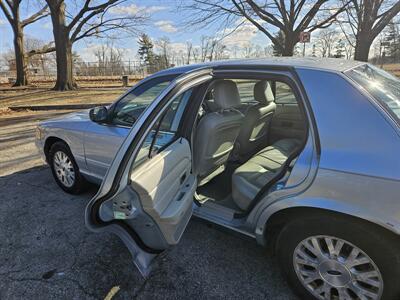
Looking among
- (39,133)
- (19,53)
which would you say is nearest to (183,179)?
(39,133)

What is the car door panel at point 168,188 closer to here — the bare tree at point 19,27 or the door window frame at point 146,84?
the door window frame at point 146,84

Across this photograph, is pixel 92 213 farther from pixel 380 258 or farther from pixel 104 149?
pixel 380 258

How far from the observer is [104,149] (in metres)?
3.14

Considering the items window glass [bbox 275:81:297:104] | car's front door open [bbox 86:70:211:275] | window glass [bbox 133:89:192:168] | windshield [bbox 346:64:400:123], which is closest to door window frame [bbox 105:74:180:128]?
window glass [bbox 133:89:192:168]

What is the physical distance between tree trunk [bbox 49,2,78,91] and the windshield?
17244mm

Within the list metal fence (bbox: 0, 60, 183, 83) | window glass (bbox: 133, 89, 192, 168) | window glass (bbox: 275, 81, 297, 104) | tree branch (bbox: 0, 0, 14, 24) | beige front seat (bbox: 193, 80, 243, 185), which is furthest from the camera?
metal fence (bbox: 0, 60, 183, 83)

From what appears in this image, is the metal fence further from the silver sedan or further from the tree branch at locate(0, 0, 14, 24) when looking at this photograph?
the silver sedan

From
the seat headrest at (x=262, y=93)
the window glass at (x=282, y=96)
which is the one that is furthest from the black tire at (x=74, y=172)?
the window glass at (x=282, y=96)

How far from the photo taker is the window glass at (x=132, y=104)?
3.01 metres

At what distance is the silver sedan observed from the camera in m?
1.69

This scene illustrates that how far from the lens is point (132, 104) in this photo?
3182mm

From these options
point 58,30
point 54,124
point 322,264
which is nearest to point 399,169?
point 322,264

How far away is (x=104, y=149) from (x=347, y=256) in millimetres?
2438

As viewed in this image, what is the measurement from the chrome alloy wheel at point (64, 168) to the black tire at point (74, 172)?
1.2 inches
